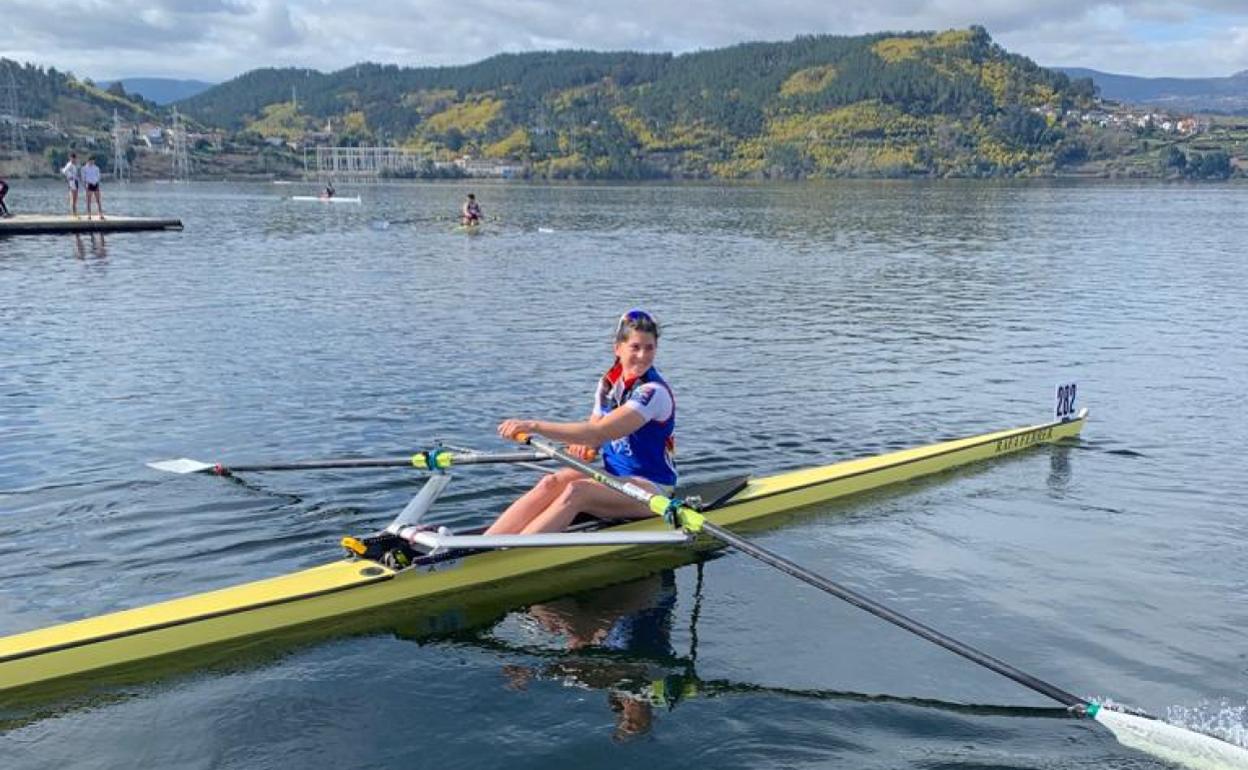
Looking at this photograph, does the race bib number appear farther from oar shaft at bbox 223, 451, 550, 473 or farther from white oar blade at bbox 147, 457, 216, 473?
white oar blade at bbox 147, 457, 216, 473

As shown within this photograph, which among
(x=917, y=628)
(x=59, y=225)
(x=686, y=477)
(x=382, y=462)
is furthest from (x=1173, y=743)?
(x=59, y=225)

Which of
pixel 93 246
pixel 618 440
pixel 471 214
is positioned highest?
pixel 471 214

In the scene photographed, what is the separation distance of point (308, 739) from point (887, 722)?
3999mm

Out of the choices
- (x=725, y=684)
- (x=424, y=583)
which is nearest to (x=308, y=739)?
(x=424, y=583)

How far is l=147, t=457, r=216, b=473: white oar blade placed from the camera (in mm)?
11953

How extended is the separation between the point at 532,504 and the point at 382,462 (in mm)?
2102

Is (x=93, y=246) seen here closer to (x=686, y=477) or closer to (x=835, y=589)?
(x=686, y=477)

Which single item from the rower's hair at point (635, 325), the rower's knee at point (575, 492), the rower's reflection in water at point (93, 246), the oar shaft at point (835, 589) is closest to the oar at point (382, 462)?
the rower's knee at point (575, 492)

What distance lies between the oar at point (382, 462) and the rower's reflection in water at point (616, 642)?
1.41 metres

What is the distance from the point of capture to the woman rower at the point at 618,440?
9055mm

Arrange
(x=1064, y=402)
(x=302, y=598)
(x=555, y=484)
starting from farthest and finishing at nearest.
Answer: (x=1064, y=402) → (x=555, y=484) → (x=302, y=598)

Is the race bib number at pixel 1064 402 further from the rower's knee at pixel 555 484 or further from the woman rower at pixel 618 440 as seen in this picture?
the rower's knee at pixel 555 484

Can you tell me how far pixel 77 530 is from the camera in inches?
419

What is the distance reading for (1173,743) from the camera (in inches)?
268
